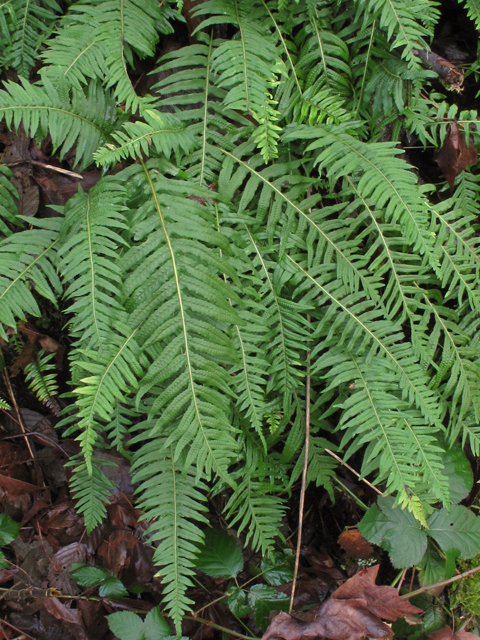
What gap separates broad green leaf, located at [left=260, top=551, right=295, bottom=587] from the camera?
76.4 inches

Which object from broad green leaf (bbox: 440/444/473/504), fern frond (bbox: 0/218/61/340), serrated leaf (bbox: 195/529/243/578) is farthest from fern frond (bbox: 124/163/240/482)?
broad green leaf (bbox: 440/444/473/504)

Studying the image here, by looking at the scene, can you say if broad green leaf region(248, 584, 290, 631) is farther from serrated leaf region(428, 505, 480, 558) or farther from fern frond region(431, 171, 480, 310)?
fern frond region(431, 171, 480, 310)

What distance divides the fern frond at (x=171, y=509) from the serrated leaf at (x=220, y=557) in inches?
7.6

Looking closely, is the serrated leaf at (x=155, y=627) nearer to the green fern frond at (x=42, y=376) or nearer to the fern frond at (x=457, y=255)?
the green fern frond at (x=42, y=376)

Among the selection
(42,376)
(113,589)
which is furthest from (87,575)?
(42,376)

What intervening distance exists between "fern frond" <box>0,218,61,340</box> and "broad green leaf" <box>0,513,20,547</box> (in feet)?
3.45

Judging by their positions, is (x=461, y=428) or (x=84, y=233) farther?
(x=461, y=428)

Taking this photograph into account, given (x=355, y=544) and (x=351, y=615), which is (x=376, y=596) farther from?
(x=355, y=544)

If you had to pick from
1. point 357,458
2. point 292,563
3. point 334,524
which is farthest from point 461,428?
point 292,563

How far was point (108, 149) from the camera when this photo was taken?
62.9 inches

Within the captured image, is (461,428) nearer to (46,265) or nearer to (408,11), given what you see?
(408,11)

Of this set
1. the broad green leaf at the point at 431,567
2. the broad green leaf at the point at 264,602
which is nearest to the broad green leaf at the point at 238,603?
the broad green leaf at the point at 264,602

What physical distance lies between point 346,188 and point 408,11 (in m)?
0.69

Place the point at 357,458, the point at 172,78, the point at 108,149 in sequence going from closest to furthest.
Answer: the point at 108,149, the point at 172,78, the point at 357,458
